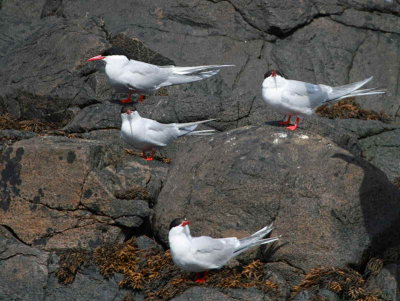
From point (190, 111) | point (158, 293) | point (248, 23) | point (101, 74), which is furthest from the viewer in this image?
point (248, 23)

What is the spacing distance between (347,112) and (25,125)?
5.76 m

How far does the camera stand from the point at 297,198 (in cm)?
925

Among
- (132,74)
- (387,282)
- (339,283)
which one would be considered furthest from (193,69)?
(387,282)

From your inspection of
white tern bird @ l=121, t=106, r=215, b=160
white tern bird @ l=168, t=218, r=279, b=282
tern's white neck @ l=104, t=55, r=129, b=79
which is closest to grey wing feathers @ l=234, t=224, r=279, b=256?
white tern bird @ l=168, t=218, r=279, b=282

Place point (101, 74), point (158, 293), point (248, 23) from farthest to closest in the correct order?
point (248, 23) < point (101, 74) < point (158, 293)

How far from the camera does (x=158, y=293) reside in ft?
29.5

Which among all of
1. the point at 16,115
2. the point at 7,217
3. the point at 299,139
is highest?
the point at 299,139

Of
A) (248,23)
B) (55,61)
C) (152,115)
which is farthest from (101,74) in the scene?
(248,23)

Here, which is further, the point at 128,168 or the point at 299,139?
the point at 128,168

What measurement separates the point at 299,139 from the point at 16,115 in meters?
6.31

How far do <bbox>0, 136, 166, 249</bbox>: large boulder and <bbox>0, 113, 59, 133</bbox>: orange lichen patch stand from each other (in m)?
3.05

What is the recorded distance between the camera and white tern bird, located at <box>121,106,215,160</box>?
1114cm

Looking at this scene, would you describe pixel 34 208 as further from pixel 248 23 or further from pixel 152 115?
pixel 248 23

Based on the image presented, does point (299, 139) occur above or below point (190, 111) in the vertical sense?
above
